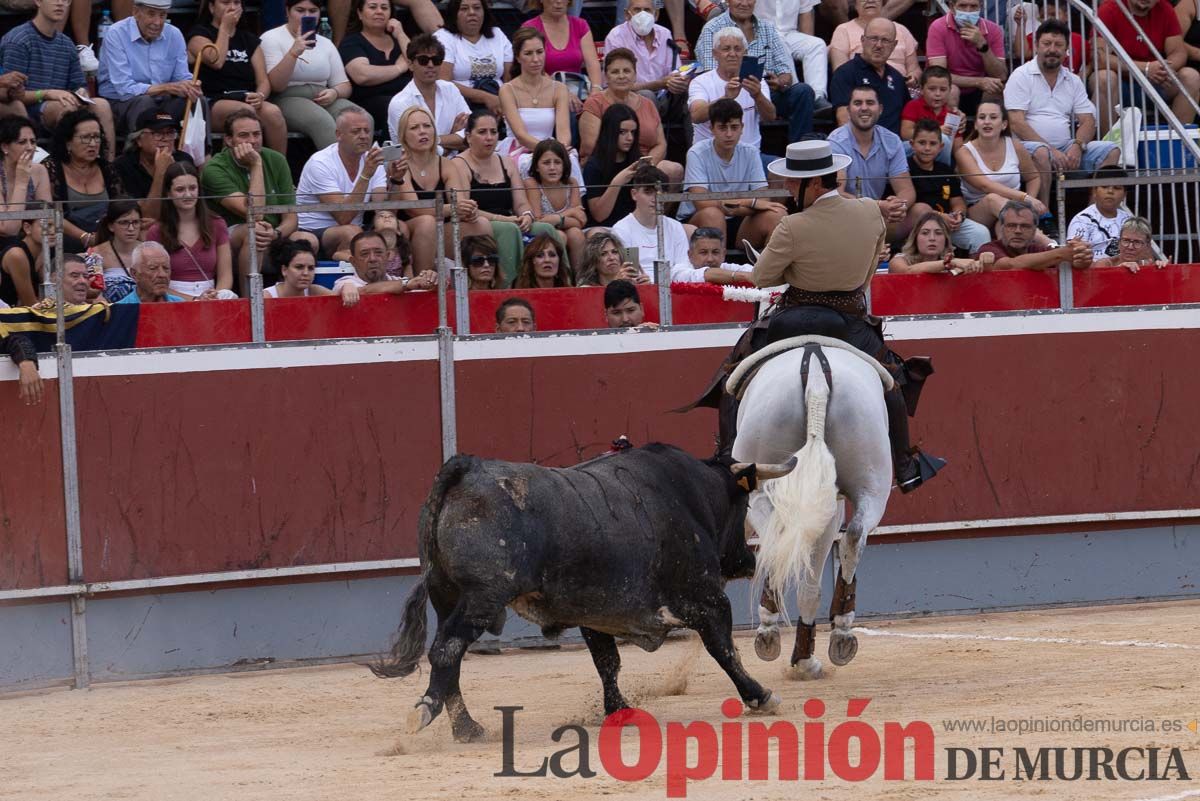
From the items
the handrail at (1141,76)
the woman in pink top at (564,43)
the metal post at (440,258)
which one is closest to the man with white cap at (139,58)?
the metal post at (440,258)

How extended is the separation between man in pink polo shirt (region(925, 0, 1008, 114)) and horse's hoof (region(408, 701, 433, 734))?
302 inches

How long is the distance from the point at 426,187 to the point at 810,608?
365 cm

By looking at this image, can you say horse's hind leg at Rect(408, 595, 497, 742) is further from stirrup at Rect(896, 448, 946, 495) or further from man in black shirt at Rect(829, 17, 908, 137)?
man in black shirt at Rect(829, 17, 908, 137)

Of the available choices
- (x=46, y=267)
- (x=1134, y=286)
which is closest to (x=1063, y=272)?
(x=1134, y=286)

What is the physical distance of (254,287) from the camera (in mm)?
8750

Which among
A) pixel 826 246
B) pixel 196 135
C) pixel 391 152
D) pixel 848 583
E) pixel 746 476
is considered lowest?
pixel 848 583

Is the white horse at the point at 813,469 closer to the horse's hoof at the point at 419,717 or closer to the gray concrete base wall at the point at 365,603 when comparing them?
the gray concrete base wall at the point at 365,603

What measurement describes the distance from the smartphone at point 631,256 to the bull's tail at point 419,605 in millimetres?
3252

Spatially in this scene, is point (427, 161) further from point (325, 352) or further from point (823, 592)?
point (823, 592)

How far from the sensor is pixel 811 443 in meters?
7.00

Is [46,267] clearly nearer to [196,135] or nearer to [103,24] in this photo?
[196,135]

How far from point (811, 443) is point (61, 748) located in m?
3.19

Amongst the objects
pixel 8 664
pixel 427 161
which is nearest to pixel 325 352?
pixel 427 161

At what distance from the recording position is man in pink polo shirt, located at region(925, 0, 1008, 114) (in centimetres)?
1248
